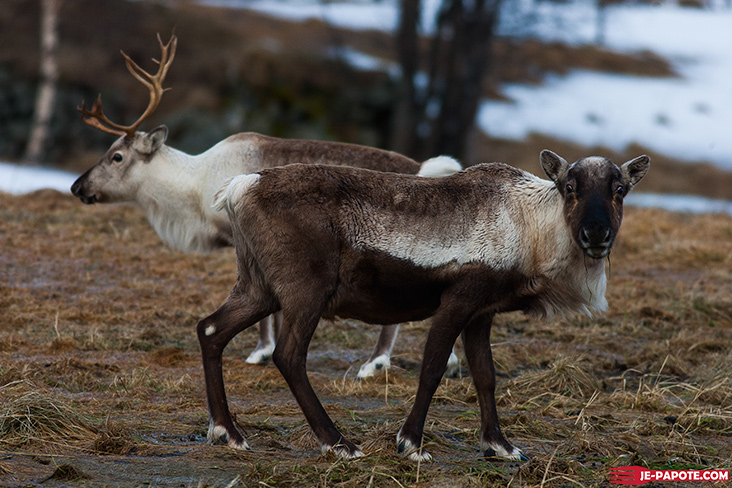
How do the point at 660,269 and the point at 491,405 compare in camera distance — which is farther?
the point at 660,269

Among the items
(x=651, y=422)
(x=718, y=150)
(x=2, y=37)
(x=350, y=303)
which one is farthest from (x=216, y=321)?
(x=718, y=150)

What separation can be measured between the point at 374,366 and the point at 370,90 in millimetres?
13987

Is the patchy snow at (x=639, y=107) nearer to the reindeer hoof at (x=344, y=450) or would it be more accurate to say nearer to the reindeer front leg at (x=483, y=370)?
the reindeer front leg at (x=483, y=370)

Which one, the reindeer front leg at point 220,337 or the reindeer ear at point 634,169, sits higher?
the reindeer ear at point 634,169

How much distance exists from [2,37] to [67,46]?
4.55ft

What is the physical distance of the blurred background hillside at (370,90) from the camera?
648 inches

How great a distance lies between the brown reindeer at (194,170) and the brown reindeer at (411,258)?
1947mm

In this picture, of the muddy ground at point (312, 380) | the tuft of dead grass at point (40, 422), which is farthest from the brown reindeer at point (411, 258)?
the tuft of dead grass at point (40, 422)

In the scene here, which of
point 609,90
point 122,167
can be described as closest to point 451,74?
point 122,167

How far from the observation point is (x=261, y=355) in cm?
642

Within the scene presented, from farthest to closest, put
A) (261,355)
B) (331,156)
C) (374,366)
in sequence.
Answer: (331,156)
(261,355)
(374,366)

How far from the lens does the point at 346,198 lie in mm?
4371

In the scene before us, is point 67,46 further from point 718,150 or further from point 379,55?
point 718,150

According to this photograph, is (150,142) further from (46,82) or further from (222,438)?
(46,82)
